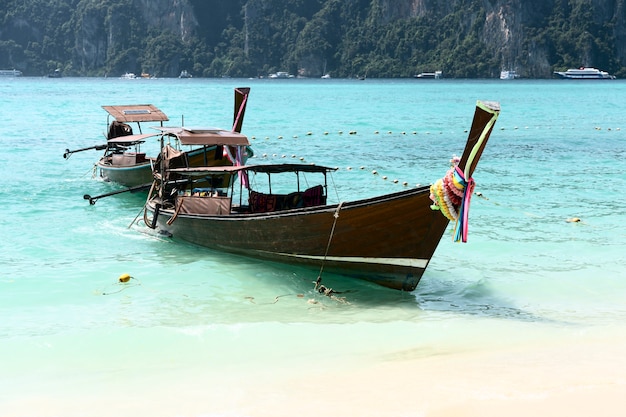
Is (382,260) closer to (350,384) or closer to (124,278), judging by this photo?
(350,384)

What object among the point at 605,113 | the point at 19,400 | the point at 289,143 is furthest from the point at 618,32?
the point at 19,400

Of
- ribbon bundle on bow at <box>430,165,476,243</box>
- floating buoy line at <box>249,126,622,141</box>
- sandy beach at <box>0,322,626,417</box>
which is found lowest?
floating buoy line at <box>249,126,622,141</box>

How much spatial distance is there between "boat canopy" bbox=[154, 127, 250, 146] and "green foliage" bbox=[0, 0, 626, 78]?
485 feet

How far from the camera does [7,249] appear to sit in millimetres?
15328

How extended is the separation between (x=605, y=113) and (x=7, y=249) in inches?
1855

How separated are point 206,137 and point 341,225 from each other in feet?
17.5

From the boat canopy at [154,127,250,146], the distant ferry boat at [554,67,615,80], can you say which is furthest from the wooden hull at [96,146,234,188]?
the distant ferry boat at [554,67,615,80]

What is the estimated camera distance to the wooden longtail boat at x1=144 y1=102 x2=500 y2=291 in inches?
394

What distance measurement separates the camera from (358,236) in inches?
444

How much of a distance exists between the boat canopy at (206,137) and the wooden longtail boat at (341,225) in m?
0.76

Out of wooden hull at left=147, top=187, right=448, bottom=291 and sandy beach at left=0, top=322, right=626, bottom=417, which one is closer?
sandy beach at left=0, top=322, right=626, bottom=417

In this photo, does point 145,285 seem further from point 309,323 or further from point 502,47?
point 502,47

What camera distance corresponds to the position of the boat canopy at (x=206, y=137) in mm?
15453

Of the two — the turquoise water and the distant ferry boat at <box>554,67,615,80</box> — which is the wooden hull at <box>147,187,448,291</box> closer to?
the turquoise water
